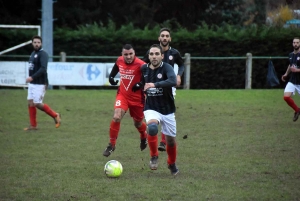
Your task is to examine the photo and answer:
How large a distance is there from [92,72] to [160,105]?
16.4 metres

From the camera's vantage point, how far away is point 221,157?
381 inches

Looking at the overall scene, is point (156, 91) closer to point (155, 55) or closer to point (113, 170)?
point (155, 55)

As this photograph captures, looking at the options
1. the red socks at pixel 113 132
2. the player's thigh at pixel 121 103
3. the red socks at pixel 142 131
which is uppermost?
the player's thigh at pixel 121 103

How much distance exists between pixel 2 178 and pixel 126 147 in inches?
134

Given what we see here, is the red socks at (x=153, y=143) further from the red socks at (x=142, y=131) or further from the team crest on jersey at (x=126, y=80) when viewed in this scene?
the red socks at (x=142, y=131)

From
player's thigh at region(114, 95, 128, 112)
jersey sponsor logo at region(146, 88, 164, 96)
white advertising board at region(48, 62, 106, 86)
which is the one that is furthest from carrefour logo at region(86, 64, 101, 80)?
jersey sponsor logo at region(146, 88, 164, 96)

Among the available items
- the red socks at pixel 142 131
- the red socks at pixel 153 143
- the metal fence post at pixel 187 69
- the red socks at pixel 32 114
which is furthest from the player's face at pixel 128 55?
the metal fence post at pixel 187 69

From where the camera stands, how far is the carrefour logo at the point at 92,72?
2441 cm

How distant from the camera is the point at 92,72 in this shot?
24.5 metres

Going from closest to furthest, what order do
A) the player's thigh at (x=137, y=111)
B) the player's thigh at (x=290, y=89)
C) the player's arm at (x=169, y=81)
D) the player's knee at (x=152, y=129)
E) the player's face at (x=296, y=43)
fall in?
the player's arm at (x=169, y=81)
the player's knee at (x=152, y=129)
the player's thigh at (x=137, y=111)
the player's face at (x=296, y=43)
the player's thigh at (x=290, y=89)

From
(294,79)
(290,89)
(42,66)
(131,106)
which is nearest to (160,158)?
(131,106)

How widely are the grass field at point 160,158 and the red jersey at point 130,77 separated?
948 millimetres

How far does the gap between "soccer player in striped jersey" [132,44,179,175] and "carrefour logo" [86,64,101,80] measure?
16092 millimetres

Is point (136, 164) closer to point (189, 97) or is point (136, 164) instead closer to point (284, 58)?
point (189, 97)
